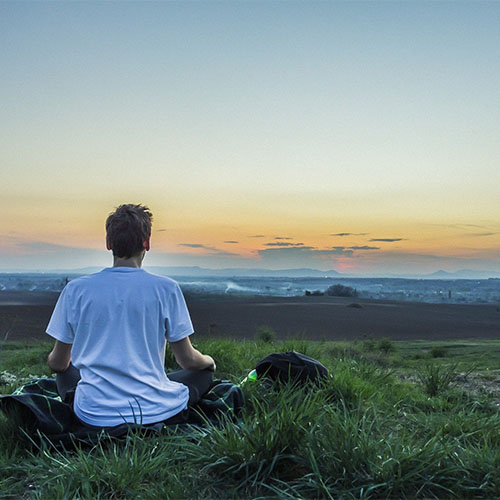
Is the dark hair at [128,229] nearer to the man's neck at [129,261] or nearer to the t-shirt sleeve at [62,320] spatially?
the man's neck at [129,261]

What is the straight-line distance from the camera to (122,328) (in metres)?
3.17

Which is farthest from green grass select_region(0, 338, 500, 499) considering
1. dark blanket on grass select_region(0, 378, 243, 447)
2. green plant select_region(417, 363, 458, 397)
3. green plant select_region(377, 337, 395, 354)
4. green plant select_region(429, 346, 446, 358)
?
green plant select_region(377, 337, 395, 354)

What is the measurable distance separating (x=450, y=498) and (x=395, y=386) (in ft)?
9.13

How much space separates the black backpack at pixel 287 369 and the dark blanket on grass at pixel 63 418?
627 mm

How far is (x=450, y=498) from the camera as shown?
2.66 meters

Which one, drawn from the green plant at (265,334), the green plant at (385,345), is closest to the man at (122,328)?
the green plant at (265,334)

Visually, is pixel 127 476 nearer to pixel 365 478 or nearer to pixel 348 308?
pixel 365 478

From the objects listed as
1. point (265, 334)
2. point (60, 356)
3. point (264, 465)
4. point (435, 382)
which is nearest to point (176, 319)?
point (60, 356)

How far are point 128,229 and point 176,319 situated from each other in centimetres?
62

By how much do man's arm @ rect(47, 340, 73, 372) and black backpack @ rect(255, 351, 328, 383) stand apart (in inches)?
61.5

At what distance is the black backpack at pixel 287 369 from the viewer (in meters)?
4.31

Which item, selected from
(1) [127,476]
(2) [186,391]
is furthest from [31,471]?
(2) [186,391]

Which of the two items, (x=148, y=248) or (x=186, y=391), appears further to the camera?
(x=186, y=391)

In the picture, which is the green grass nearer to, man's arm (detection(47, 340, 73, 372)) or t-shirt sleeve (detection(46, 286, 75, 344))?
man's arm (detection(47, 340, 73, 372))
